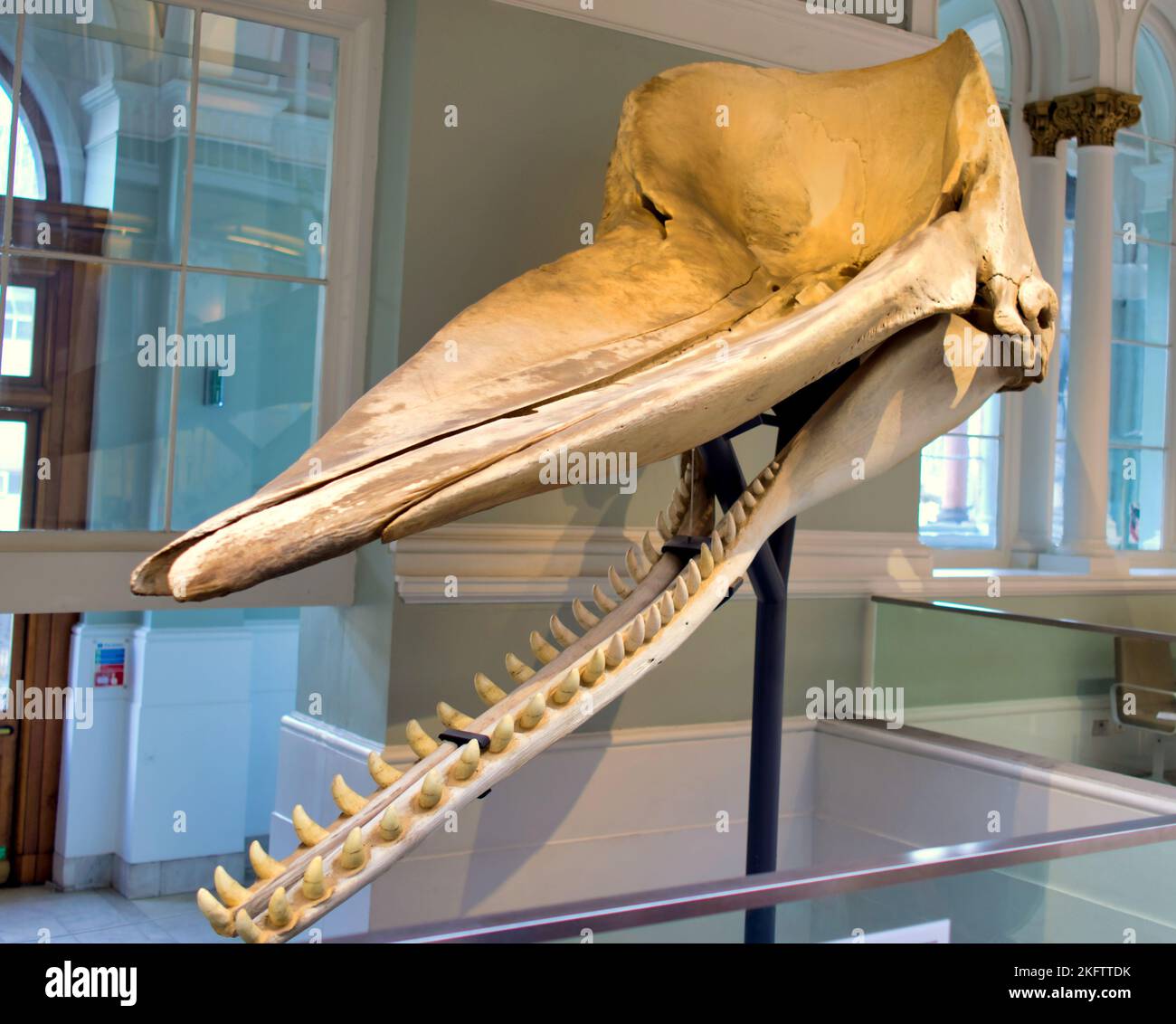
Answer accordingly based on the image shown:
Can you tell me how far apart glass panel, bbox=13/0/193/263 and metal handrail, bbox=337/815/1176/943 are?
2.38 meters

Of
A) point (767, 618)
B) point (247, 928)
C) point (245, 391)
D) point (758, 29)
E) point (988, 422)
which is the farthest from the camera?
point (988, 422)

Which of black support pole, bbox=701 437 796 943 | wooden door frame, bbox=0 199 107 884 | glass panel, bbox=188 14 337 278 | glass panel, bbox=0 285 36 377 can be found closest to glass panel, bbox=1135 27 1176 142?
glass panel, bbox=188 14 337 278

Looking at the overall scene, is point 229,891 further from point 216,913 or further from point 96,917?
point 96,917

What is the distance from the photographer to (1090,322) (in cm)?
484

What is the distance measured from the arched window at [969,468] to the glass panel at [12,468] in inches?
134

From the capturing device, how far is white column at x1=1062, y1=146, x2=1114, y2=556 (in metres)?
4.83

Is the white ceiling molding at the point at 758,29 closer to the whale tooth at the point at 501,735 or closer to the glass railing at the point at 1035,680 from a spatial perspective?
the glass railing at the point at 1035,680

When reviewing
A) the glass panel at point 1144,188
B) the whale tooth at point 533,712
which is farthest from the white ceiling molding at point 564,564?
the glass panel at point 1144,188

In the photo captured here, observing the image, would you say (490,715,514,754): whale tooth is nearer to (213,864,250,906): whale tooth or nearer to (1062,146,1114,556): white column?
(213,864,250,906): whale tooth

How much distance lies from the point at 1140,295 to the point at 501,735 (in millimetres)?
4949

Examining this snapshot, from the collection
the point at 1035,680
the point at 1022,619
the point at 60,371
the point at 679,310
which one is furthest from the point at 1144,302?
the point at 60,371

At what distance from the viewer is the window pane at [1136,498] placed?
5.45 metres

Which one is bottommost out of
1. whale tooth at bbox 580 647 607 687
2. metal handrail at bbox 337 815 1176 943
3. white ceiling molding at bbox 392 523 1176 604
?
metal handrail at bbox 337 815 1176 943
